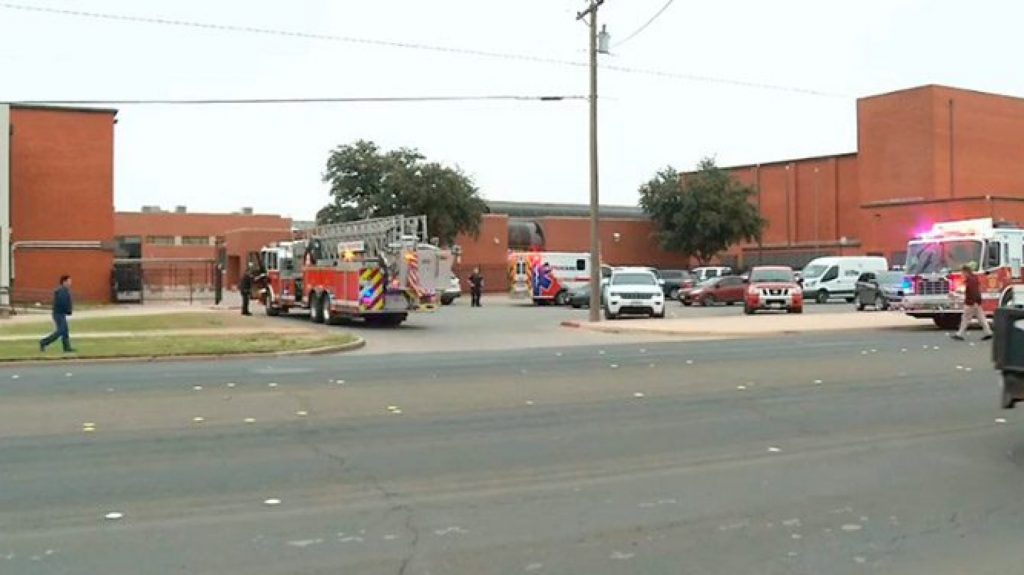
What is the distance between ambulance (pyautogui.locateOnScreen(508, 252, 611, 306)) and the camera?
4921 centimetres

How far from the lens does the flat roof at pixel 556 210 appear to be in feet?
299

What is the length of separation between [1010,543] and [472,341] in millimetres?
18818

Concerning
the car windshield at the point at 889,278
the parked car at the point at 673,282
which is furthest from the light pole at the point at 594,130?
the parked car at the point at 673,282

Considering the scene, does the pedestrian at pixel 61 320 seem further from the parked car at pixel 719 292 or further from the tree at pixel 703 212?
the tree at pixel 703 212

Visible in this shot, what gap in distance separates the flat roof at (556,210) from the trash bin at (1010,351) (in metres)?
79.4

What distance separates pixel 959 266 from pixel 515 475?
70.0ft

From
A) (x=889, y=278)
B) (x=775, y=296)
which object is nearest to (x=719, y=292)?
(x=889, y=278)

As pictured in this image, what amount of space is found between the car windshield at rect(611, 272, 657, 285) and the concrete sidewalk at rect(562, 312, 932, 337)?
2.21 meters

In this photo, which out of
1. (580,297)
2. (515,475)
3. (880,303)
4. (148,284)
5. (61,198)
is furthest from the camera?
(148,284)

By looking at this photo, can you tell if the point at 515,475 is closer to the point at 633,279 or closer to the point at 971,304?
the point at 971,304

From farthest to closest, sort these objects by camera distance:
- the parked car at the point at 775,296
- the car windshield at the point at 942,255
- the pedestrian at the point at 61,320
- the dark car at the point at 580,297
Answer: the dark car at the point at 580,297, the parked car at the point at 775,296, the car windshield at the point at 942,255, the pedestrian at the point at 61,320

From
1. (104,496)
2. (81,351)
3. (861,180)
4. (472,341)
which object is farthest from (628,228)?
(104,496)

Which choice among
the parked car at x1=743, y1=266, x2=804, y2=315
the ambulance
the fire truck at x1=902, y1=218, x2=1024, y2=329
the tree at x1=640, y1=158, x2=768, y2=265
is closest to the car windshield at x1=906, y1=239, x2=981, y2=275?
the fire truck at x1=902, y1=218, x2=1024, y2=329

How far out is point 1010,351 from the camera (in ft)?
29.7
